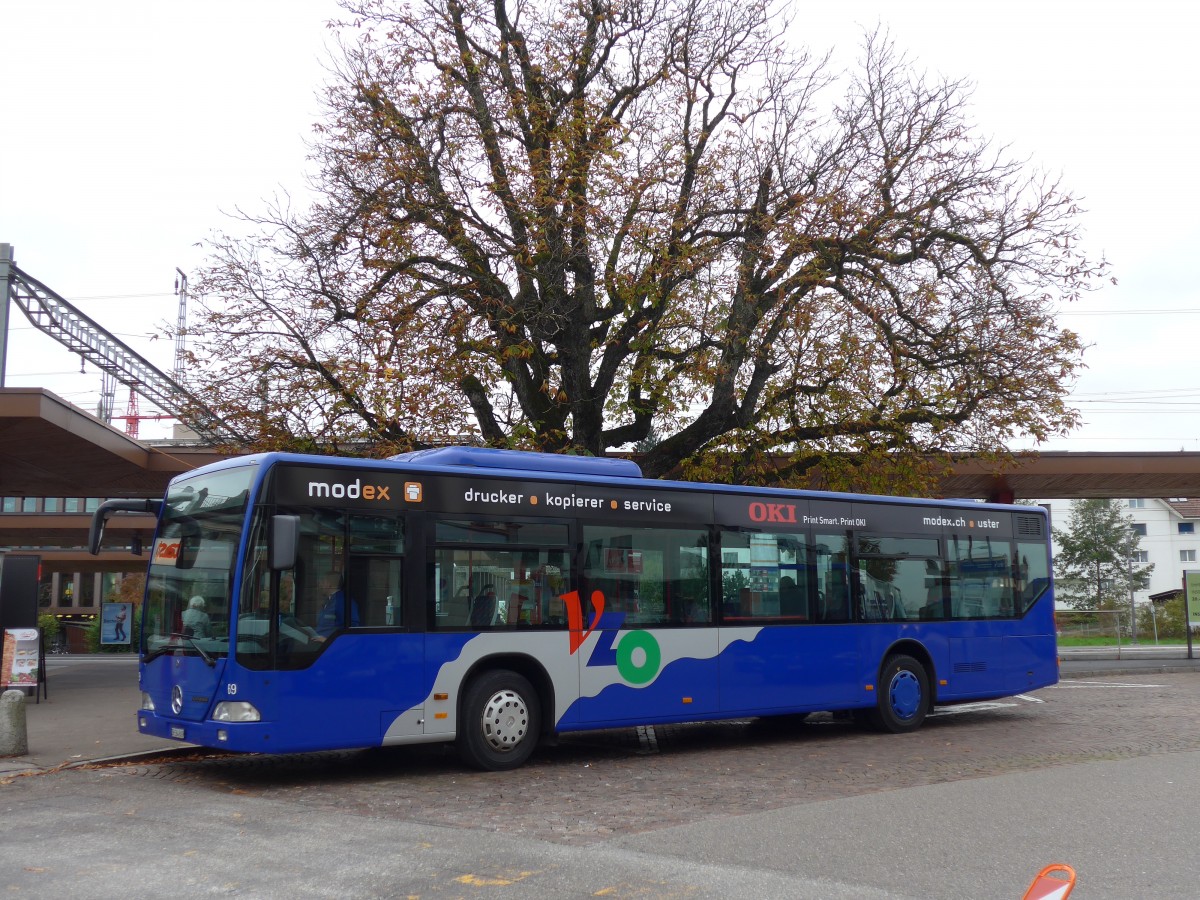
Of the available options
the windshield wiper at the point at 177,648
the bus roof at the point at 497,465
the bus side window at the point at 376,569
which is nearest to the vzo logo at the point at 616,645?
the bus roof at the point at 497,465

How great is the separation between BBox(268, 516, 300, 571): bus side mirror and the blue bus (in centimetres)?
2

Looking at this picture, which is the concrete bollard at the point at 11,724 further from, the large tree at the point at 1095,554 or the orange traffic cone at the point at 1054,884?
the large tree at the point at 1095,554

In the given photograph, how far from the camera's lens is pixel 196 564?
10.3 m

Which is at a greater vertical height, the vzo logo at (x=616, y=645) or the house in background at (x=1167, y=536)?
the house in background at (x=1167, y=536)

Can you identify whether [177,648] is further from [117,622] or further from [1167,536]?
[1167,536]

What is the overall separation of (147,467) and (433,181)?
11351 millimetres

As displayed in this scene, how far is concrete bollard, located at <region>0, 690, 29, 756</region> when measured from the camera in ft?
38.1

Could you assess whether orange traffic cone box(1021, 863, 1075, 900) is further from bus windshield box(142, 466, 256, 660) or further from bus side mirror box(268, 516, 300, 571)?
bus windshield box(142, 466, 256, 660)

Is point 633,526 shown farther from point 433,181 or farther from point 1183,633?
point 1183,633

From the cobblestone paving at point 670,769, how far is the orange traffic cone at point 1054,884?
3872 millimetres

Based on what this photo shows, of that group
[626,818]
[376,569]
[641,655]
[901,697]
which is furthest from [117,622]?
[626,818]

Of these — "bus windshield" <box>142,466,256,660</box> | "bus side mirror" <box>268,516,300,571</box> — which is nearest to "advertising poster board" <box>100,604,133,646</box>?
"bus windshield" <box>142,466,256,660</box>

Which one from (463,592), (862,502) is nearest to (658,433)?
(862,502)

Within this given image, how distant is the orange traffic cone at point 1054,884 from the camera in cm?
403
